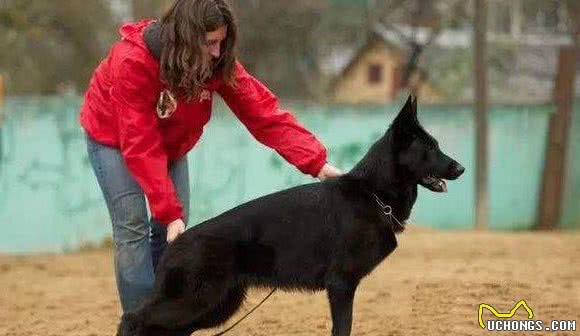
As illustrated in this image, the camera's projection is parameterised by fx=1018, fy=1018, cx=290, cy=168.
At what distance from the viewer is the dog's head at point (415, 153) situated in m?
5.08

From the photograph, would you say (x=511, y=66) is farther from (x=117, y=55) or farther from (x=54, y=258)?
(x=117, y=55)

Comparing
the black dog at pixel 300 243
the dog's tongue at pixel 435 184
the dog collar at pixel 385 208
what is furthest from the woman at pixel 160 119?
the dog's tongue at pixel 435 184

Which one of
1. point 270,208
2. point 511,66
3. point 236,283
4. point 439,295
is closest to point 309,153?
point 270,208

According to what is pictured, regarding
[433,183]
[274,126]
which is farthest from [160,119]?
[433,183]

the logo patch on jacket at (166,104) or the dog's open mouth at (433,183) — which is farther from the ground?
the logo patch on jacket at (166,104)

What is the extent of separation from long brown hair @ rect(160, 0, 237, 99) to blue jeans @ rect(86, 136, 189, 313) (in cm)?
55

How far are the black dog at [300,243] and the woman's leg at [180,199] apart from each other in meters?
0.49

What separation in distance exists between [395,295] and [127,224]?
3.36 metres

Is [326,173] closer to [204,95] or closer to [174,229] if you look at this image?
[204,95]

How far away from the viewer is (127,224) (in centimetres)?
512

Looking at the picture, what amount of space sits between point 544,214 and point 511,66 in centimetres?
1904

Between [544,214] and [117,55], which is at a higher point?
[117,55]

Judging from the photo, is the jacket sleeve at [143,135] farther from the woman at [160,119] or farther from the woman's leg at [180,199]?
the woman's leg at [180,199]

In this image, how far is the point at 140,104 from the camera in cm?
491
